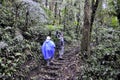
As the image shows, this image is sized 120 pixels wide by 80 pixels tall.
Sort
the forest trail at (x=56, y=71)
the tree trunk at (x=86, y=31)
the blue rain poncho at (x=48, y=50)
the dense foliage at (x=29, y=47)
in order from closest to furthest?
the dense foliage at (x=29, y=47)
the forest trail at (x=56, y=71)
the blue rain poncho at (x=48, y=50)
the tree trunk at (x=86, y=31)

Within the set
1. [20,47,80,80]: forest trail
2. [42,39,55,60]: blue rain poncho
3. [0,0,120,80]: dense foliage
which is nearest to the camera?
[0,0,120,80]: dense foliage

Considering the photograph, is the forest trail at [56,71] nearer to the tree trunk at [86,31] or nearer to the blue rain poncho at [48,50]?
the blue rain poncho at [48,50]

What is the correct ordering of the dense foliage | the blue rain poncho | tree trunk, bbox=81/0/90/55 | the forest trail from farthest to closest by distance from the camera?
tree trunk, bbox=81/0/90/55 → the blue rain poncho → the forest trail → the dense foliage

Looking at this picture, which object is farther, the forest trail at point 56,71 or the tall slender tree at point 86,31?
the tall slender tree at point 86,31

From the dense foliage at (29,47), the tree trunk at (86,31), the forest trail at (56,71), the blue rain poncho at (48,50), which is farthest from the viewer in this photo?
the tree trunk at (86,31)

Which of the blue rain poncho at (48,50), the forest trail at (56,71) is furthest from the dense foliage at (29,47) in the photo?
the blue rain poncho at (48,50)

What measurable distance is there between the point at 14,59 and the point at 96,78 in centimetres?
384

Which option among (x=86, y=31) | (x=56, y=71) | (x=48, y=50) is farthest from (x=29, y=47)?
(x=86, y=31)

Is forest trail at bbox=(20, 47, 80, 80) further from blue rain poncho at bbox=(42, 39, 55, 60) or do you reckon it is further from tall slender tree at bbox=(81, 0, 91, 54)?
tall slender tree at bbox=(81, 0, 91, 54)

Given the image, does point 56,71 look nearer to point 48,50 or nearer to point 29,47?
point 48,50

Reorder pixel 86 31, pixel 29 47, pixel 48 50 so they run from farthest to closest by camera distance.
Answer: pixel 86 31, pixel 29 47, pixel 48 50

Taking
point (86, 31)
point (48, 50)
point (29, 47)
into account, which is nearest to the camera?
point (48, 50)

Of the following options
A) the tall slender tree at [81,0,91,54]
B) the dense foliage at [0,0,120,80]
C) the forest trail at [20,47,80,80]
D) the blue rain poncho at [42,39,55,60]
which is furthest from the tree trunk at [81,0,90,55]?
the blue rain poncho at [42,39,55,60]

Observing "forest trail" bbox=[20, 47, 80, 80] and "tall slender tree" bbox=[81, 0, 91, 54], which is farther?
"tall slender tree" bbox=[81, 0, 91, 54]
